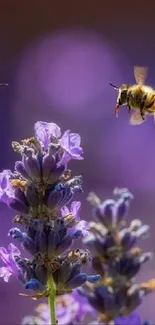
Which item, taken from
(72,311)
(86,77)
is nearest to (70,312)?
(72,311)

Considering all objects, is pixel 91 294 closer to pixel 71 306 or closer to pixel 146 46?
pixel 71 306

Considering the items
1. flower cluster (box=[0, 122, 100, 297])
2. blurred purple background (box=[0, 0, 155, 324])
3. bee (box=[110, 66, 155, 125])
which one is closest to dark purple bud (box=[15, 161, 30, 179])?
flower cluster (box=[0, 122, 100, 297])

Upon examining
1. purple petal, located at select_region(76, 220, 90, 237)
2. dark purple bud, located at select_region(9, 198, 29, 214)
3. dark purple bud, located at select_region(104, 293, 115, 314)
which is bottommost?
dark purple bud, located at select_region(104, 293, 115, 314)

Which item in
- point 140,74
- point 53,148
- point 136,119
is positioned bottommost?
point 53,148

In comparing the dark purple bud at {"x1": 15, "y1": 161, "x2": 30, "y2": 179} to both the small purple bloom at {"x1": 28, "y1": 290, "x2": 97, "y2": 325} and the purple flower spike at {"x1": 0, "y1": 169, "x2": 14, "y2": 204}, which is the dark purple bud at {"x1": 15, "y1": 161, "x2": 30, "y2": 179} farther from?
the small purple bloom at {"x1": 28, "y1": 290, "x2": 97, "y2": 325}

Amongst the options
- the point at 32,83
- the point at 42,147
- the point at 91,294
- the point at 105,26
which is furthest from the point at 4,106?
the point at 91,294

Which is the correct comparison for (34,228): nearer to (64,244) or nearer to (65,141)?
(64,244)
